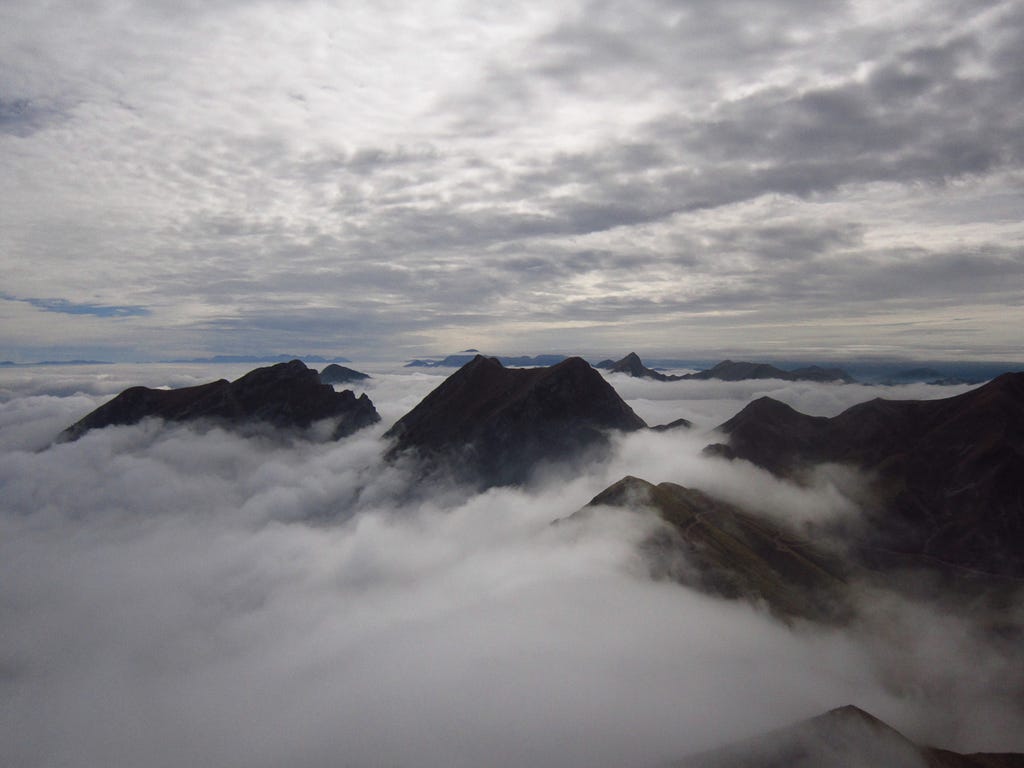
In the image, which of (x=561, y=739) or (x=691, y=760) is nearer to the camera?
(x=691, y=760)

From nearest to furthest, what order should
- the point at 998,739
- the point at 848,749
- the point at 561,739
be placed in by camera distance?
the point at 848,749
the point at 998,739
the point at 561,739

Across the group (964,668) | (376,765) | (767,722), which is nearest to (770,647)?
(767,722)

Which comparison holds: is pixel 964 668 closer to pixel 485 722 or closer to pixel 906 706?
pixel 906 706

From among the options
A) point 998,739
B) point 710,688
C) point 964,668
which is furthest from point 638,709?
point 964,668

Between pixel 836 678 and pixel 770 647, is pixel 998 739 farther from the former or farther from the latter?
pixel 770 647

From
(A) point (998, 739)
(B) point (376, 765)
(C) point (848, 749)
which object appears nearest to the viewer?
(C) point (848, 749)

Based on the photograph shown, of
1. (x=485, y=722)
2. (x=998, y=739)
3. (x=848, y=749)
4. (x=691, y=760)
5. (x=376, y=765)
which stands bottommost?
(x=376, y=765)

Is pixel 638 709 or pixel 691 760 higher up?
pixel 691 760
